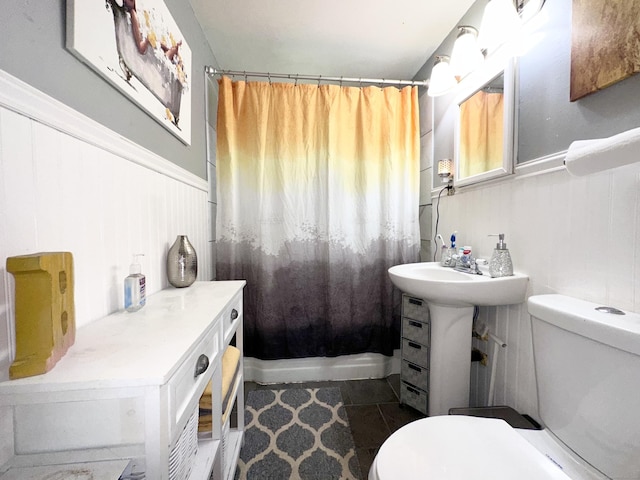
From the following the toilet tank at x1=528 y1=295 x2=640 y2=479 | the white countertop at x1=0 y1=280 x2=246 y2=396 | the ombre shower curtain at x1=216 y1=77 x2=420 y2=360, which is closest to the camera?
the white countertop at x1=0 y1=280 x2=246 y2=396

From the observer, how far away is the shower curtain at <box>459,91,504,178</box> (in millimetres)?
1100

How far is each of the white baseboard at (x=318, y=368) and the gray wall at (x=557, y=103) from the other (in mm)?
1492

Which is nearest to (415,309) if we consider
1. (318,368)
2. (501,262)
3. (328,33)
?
(501,262)

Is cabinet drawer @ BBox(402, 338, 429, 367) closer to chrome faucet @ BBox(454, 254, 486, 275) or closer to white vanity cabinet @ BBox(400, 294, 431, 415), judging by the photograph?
white vanity cabinet @ BBox(400, 294, 431, 415)

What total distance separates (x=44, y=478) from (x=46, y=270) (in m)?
0.34

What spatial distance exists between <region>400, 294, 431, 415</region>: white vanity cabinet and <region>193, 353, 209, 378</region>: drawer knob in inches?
41.9

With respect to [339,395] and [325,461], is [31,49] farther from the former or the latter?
[339,395]

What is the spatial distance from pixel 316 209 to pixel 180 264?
90 centimetres

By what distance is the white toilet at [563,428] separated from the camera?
526mm

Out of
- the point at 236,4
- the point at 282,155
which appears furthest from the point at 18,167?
the point at 236,4

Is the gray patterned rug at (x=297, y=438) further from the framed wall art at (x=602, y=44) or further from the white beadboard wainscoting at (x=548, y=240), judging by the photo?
the framed wall art at (x=602, y=44)

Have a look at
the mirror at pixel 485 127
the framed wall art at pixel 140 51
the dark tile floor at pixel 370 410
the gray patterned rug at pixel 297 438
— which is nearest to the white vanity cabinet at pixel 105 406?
the framed wall art at pixel 140 51

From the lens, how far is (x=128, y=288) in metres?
0.71

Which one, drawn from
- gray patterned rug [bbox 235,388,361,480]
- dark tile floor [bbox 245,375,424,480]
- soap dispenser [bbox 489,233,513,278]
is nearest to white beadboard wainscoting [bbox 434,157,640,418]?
soap dispenser [bbox 489,233,513,278]
